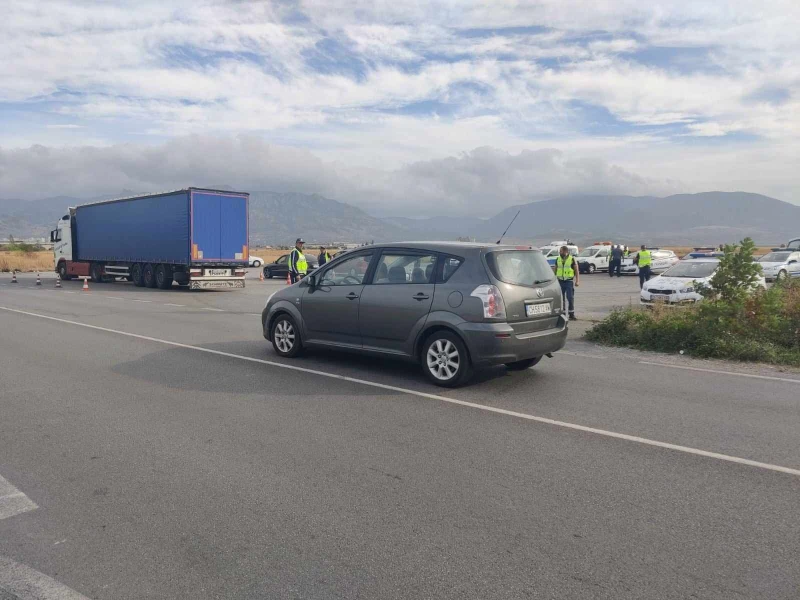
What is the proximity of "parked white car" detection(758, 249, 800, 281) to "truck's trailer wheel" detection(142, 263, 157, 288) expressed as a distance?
81.3 ft

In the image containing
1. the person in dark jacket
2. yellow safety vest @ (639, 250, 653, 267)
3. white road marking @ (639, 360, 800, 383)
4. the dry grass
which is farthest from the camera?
the dry grass

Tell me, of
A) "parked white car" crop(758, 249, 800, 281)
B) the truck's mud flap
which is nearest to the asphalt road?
the truck's mud flap

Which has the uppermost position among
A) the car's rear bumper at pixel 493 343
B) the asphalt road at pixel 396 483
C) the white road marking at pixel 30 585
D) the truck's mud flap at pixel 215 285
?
the car's rear bumper at pixel 493 343

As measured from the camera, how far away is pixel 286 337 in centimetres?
955

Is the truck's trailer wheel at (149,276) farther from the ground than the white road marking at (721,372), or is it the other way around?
the truck's trailer wheel at (149,276)

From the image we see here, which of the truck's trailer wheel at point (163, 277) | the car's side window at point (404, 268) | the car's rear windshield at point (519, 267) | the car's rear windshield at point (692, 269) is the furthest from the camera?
the truck's trailer wheel at point (163, 277)

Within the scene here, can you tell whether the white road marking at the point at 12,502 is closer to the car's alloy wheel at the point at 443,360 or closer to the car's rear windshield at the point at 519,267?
the car's alloy wheel at the point at 443,360

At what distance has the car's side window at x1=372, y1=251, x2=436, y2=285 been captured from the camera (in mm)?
8008

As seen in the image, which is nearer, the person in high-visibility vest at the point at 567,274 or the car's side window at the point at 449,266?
the car's side window at the point at 449,266

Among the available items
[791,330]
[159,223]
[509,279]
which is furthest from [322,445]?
[159,223]

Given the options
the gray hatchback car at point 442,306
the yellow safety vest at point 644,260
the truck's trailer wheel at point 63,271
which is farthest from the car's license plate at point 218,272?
the gray hatchback car at point 442,306

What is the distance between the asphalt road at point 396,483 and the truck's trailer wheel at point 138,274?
64.6 ft

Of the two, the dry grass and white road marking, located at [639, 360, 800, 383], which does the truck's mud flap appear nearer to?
white road marking, located at [639, 360, 800, 383]

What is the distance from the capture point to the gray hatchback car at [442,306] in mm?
7473
